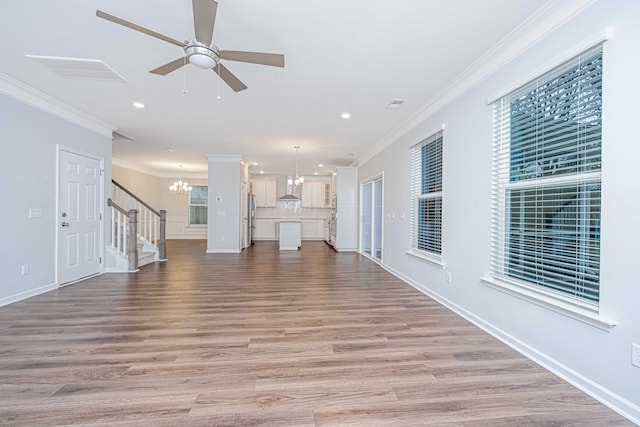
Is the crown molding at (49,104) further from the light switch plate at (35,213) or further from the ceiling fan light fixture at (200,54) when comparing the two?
the ceiling fan light fixture at (200,54)

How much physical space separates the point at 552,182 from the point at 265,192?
372 inches

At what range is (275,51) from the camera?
2.59 m

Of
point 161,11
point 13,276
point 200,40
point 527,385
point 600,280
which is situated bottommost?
point 527,385

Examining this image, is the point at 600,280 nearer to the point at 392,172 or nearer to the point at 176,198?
the point at 392,172

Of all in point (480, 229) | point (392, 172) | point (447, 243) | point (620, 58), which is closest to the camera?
point (620, 58)

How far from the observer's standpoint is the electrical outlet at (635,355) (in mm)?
1520

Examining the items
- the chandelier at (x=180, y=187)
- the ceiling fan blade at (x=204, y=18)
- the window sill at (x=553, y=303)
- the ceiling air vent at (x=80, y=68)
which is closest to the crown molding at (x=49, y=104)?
the ceiling air vent at (x=80, y=68)

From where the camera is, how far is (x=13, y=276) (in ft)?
11.1

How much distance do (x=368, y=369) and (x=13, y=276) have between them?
14.6ft

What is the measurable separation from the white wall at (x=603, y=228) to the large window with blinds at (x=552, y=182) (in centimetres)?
10

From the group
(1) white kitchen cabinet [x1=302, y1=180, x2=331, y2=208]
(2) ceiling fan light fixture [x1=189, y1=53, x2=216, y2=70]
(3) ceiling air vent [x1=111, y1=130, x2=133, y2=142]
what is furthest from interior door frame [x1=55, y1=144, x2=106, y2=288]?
(1) white kitchen cabinet [x1=302, y1=180, x2=331, y2=208]

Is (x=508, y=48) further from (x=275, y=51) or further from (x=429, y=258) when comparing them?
(x=429, y=258)

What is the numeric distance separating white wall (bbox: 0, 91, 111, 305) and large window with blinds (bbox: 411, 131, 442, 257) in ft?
17.8

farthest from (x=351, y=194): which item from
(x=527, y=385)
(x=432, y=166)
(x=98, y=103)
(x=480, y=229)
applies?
(x=527, y=385)
